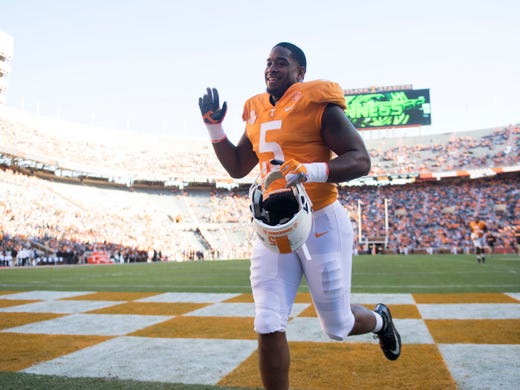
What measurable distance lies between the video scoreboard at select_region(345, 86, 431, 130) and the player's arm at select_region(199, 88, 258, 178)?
37927mm

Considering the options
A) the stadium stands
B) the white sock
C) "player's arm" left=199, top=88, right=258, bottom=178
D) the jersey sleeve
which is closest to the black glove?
"player's arm" left=199, top=88, right=258, bottom=178

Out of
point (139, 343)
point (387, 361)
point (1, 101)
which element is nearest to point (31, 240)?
point (1, 101)

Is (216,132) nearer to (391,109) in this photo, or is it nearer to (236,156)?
(236,156)

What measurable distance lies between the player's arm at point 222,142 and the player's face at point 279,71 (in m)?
0.37

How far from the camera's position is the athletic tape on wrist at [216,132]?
2.98 m

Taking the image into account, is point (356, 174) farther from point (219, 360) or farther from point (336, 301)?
point (219, 360)

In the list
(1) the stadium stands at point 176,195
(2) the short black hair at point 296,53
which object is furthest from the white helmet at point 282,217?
(1) the stadium stands at point 176,195

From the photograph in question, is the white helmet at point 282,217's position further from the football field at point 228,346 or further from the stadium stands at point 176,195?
the stadium stands at point 176,195

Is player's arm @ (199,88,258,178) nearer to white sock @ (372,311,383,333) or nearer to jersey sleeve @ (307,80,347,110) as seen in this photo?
jersey sleeve @ (307,80,347,110)

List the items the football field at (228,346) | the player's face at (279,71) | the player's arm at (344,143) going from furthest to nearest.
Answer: the football field at (228,346) → the player's face at (279,71) → the player's arm at (344,143)

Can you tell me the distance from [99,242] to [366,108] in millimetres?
24782

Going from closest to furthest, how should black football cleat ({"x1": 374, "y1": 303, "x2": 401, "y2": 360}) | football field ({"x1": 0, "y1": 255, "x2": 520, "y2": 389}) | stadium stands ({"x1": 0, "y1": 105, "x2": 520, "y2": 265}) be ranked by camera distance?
football field ({"x1": 0, "y1": 255, "x2": 520, "y2": 389})
black football cleat ({"x1": 374, "y1": 303, "x2": 401, "y2": 360})
stadium stands ({"x1": 0, "y1": 105, "x2": 520, "y2": 265})

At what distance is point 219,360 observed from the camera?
140 inches

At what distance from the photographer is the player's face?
9.09 feet
